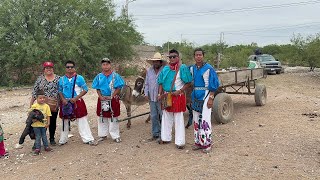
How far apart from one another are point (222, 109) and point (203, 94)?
2.35 m

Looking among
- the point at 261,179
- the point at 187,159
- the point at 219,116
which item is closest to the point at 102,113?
the point at 187,159

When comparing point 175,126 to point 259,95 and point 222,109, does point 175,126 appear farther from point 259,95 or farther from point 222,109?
point 259,95

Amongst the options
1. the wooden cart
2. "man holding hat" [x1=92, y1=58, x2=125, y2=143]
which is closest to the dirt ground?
the wooden cart

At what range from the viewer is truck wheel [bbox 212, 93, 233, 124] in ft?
26.6

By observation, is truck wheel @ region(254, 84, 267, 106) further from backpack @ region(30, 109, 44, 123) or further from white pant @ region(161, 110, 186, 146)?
backpack @ region(30, 109, 44, 123)

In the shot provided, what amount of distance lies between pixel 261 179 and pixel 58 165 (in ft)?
10.5

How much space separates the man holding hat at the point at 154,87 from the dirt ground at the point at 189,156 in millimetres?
465

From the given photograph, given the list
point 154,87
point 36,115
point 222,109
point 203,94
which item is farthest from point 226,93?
point 36,115

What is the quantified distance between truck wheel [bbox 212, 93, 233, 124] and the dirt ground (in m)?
0.17

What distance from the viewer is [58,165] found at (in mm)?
5746

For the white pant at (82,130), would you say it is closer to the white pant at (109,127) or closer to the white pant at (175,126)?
the white pant at (109,127)

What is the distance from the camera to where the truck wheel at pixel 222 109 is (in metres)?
8.09

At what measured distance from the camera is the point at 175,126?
648 cm

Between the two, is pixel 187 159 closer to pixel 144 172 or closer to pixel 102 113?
pixel 144 172
